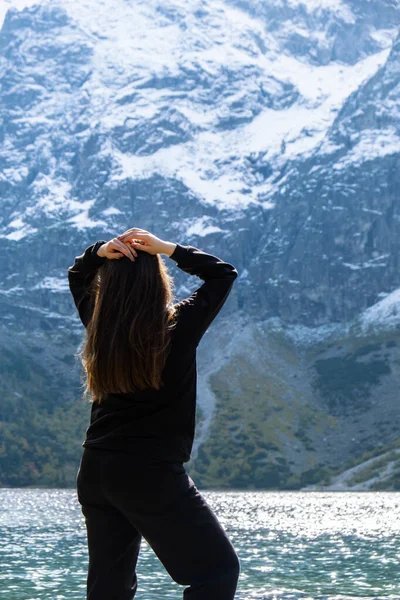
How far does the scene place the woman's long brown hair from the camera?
23.4 ft

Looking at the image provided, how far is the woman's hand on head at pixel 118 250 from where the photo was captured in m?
7.41

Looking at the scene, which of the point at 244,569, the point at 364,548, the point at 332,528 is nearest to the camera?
the point at 244,569

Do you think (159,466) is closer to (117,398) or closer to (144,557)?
(117,398)

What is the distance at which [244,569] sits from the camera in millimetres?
41688

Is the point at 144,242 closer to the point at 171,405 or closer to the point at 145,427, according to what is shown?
the point at 171,405

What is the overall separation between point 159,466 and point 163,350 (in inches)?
34.4

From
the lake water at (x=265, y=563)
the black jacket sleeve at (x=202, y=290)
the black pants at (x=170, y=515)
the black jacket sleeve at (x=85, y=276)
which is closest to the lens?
the black pants at (x=170, y=515)

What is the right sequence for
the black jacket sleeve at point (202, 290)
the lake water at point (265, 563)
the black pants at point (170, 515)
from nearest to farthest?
the black pants at point (170, 515)
the black jacket sleeve at point (202, 290)
the lake water at point (265, 563)

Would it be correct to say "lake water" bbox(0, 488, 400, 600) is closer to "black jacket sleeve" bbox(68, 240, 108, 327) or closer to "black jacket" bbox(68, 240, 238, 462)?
"black jacket sleeve" bbox(68, 240, 108, 327)

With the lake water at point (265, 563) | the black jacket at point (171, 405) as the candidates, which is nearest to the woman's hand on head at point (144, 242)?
the black jacket at point (171, 405)

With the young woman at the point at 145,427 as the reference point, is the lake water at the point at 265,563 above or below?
below

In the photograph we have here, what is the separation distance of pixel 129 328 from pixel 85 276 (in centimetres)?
110

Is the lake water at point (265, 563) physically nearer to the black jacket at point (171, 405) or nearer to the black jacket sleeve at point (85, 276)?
the black jacket sleeve at point (85, 276)

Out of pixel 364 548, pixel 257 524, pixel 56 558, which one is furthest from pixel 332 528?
pixel 56 558
